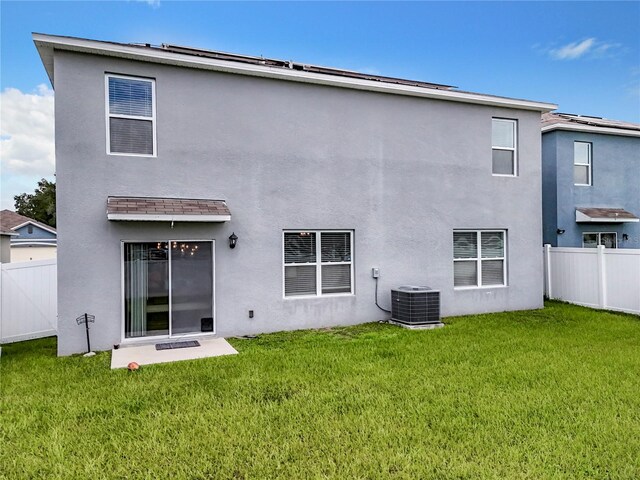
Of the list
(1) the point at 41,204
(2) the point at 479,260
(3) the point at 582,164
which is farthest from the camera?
(1) the point at 41,204

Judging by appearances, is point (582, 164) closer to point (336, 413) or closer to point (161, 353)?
point (336, 413)

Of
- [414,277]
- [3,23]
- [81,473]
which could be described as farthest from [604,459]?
[3,23]

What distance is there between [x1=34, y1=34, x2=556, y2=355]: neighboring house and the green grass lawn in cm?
165

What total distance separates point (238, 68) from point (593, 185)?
1438cm

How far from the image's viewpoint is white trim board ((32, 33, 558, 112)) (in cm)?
796

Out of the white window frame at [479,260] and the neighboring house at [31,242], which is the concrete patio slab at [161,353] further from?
the neighboring house at [31,242]

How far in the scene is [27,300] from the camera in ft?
32.8

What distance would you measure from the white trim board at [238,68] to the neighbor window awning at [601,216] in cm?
519

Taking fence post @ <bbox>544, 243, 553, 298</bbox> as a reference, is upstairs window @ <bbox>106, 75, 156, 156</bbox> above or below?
above

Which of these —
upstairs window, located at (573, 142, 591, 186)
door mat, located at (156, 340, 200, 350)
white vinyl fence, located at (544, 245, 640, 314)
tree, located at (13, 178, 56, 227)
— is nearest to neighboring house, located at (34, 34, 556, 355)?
door mat, located at (156, 340, 200, 350)

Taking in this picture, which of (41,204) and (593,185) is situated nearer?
(593,185)

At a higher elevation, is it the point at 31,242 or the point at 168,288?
the point at 31,242

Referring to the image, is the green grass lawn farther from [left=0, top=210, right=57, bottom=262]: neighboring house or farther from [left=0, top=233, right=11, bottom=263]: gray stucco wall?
[left=0, top=210, right=57, bottom=262]: neighboring house

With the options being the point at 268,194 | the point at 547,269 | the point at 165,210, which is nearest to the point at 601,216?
the point at 547,269
